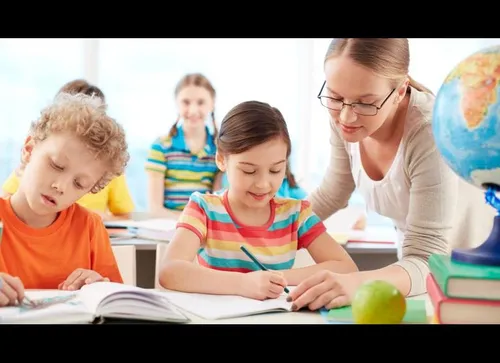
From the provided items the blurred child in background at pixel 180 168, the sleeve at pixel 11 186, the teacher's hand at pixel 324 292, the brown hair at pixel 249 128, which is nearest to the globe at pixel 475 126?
the teacher's hand at pixel 324 292

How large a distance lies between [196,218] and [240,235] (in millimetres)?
128

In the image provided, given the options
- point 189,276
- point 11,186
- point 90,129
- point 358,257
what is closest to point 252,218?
point 189,276

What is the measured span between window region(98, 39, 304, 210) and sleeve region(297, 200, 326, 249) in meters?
2.82

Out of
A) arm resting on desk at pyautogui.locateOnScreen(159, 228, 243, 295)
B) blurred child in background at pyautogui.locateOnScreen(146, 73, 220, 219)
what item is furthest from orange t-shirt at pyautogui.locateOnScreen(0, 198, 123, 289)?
blurred child in background at pyautogui.locateOnScreen(146, 73, 220, 219)

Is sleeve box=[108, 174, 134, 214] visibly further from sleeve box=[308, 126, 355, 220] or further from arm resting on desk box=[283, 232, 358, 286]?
arm resting on desk box=[283, 232, 358, 286]

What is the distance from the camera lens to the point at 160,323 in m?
1.21

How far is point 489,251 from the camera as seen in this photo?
1279 mm

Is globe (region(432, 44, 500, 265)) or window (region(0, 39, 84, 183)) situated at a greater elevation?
window (region(0, 39, 84, 183))

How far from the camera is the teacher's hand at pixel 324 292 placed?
1.39m

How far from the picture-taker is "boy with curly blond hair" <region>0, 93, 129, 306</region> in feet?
5.44

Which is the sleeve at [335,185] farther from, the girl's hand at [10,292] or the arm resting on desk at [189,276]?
the girl's hand at [10,292]

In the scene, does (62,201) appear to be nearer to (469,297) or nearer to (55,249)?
(55,249)
